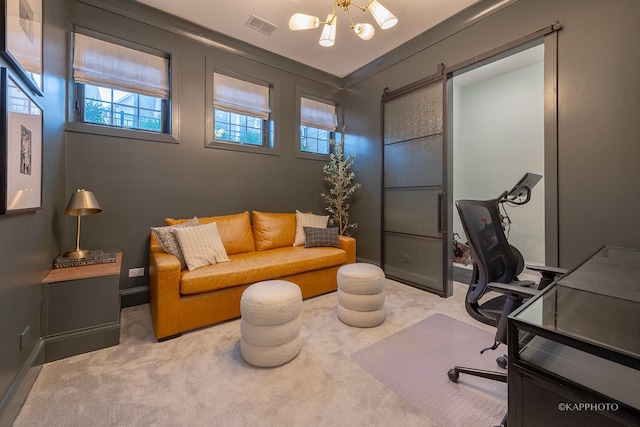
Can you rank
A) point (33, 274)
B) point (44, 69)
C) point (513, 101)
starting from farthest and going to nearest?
point (513, 101) < point (44, 69) < point (33, 274)

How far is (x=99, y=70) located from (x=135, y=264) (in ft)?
6.49

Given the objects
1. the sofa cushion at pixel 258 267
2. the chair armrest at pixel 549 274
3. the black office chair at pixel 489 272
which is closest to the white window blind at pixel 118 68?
the sofa cushion at pixel 258 267

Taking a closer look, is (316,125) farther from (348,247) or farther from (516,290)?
(516,290)

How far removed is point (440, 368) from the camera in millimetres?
1721

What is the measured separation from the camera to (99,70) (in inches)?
102

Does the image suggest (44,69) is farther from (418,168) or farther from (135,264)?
(418,168)

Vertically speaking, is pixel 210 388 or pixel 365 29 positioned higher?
pixel 365 29

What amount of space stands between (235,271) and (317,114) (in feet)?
9.27

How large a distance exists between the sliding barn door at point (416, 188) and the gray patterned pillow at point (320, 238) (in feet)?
2.83

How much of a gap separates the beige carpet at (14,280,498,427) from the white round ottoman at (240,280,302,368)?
0.25 feet

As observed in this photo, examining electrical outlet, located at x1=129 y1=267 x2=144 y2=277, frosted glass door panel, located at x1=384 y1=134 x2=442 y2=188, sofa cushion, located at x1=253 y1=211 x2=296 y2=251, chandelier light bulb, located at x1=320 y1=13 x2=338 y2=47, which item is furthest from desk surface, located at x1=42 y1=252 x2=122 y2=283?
frosted glass door panel, located at x1=384 y1=134 x2=442 y2=188

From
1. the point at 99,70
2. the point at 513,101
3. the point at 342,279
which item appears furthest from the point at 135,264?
the point at 513,101

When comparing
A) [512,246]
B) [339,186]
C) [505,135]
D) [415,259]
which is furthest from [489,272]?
[505,135]

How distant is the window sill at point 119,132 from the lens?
2462mm
